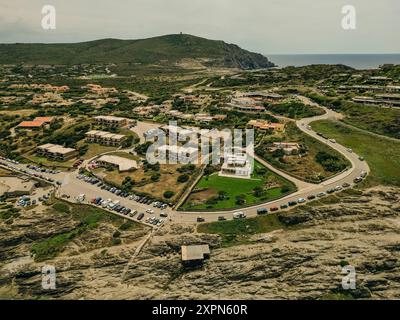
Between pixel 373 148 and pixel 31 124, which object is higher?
pixel 31 124

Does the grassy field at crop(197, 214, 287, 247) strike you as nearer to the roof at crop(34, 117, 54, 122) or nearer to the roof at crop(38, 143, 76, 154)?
the roof at crop(38, 143, 76, 154)

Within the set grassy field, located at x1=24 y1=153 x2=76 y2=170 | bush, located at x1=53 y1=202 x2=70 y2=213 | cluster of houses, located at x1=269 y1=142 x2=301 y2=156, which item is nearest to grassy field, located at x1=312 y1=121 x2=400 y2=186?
cluster of houses, located at x1=269 y1=142 x2=301 y2=156

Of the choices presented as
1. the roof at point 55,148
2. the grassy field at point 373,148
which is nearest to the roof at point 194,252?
the grassy field at point 373,148

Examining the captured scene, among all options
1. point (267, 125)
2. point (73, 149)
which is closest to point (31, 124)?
point (73, 149)

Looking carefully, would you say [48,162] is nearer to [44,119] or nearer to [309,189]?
[44,119]

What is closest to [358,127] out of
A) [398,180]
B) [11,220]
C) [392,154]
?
[392,154]

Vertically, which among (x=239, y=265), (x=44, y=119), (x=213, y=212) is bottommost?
(x=239, y=265)

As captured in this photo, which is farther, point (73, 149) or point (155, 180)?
point (73, 149)
